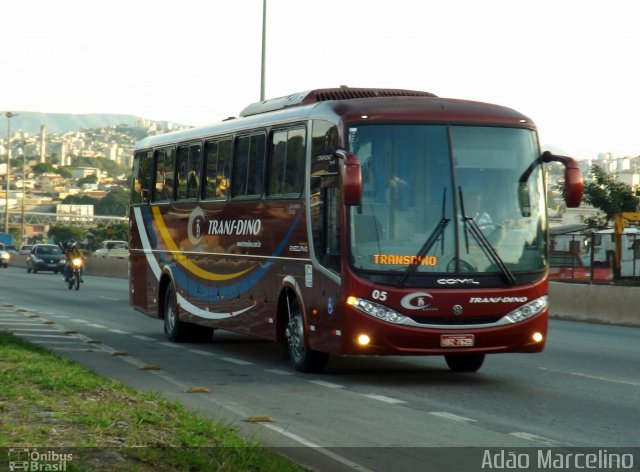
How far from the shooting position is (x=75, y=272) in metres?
41.0

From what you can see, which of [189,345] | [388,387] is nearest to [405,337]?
[388,387]

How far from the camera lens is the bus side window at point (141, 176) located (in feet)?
72.8

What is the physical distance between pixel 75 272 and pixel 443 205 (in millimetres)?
28261

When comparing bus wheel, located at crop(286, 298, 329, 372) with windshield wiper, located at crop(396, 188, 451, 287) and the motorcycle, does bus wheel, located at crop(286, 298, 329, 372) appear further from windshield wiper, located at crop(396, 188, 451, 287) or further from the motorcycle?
the motorcycle

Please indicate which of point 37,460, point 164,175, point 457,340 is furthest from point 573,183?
point 164,175

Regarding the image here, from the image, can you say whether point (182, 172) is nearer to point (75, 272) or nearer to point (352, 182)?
point (352, 182)

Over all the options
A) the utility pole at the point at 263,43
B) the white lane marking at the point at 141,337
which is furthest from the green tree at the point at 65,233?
the white lane marking at the point at 141,337

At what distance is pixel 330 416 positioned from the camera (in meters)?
11.6

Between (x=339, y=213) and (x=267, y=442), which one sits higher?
(x=339, y=213)

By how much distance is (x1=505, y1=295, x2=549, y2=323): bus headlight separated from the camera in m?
14.2

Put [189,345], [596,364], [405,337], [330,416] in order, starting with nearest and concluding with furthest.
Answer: [330,416]
[405,337]
[596,364]
[189,345]

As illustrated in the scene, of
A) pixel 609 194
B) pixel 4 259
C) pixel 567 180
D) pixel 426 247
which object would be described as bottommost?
pixel 4 259

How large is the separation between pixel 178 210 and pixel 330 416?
915cm

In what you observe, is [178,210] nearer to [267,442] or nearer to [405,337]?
[405,337]
